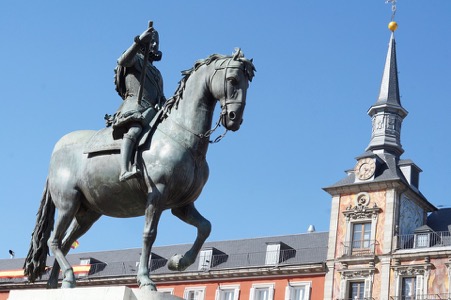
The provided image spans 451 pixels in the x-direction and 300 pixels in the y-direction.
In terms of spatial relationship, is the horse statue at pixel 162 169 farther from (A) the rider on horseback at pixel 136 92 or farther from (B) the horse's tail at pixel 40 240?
(A) the rider on horseback at pixel 136 92

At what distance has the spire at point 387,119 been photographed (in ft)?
172

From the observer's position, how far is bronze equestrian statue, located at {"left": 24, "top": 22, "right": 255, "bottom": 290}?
32.2 feet

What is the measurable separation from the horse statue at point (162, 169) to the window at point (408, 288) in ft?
121

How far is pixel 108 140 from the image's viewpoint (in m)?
10.4

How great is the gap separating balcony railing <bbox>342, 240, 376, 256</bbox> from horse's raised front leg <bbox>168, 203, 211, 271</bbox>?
37.8 m

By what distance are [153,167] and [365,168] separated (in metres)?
40.5

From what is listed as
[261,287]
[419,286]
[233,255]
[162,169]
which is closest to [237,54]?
[162,169]

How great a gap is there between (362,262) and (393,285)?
2.14 metres

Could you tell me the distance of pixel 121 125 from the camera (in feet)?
33.6

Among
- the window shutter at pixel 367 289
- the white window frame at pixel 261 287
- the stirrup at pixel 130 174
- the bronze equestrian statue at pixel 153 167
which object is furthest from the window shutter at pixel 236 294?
the stirrup at pixel 130 174

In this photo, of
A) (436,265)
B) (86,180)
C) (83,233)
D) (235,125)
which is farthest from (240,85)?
(436,265)

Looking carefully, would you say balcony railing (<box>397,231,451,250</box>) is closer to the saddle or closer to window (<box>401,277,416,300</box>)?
window (<box>401,277,416,300</box>)

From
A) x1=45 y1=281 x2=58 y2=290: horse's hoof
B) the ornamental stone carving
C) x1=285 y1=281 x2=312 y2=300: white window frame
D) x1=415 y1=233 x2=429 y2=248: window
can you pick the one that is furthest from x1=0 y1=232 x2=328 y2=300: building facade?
x1=45 y1=281 x2=58 y2=290: horse's hoof

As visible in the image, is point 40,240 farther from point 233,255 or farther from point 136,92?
point 233,255
